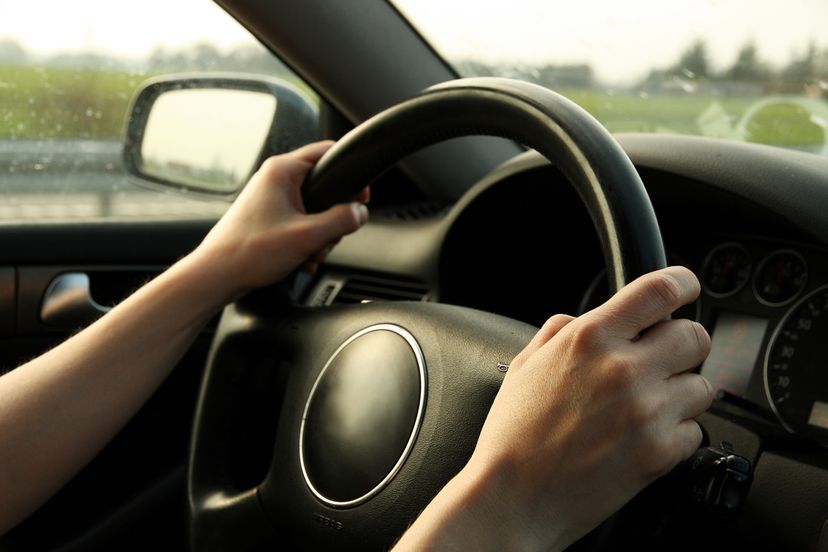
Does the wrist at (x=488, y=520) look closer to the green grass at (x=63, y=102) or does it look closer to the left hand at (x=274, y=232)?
the left hand at (x=274, y=232)

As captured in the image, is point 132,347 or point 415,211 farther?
point 415,211

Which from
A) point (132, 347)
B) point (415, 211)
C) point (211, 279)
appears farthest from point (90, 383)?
point (415, 211)

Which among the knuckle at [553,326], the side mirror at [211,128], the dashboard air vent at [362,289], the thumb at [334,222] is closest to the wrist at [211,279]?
the thumb at [334,222]

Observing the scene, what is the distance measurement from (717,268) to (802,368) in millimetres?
268

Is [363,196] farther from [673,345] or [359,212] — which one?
[673,345]

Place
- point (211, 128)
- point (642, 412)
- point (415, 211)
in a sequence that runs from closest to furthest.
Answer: point (642, 412)
point (415, 211)
point (211, 128)

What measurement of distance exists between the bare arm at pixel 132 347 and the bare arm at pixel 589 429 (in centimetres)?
55

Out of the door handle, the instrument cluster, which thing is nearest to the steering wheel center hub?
the instrument cluster

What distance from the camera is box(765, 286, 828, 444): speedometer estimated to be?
1.22 meters

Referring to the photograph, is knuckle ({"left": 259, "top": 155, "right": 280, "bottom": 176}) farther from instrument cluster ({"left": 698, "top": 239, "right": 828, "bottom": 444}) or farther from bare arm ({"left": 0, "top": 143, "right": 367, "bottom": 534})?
instrument cluster ({"left": 698, "top": 239, "right": 828, "bottom": 444})

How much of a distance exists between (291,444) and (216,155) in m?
1.34

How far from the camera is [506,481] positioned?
74 centimetres

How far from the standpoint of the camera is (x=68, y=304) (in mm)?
2035

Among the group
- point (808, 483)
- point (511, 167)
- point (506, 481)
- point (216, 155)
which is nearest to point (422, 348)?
point (506, 481)
